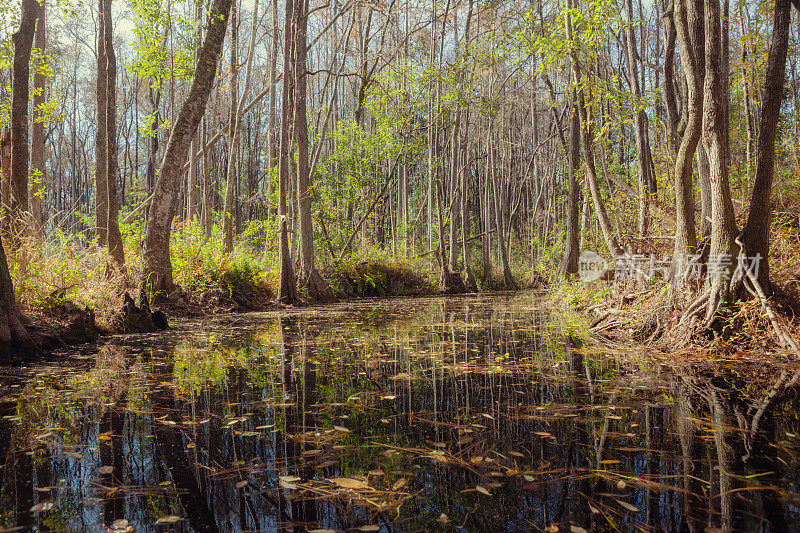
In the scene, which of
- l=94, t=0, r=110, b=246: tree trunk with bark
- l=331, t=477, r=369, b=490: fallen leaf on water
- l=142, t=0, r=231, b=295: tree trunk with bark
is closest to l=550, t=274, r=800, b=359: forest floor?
l=331, t=477, r=369, b=490: fallen leaf on water

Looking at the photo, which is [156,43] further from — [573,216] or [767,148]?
[573,216]

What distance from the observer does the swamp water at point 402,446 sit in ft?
4.72

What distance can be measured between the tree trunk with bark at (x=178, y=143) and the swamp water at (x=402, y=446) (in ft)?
14.4

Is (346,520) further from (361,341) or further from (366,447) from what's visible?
(361,341)

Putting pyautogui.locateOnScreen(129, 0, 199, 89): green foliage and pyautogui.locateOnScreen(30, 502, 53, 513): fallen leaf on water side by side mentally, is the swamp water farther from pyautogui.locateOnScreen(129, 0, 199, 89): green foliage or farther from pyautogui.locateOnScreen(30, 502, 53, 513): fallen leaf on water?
pyautogui.locateOnScreen(129, 0, 199, 89): green foliage

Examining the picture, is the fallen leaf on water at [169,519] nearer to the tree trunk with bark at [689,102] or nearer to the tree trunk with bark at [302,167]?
the tree trunk with bark at [689,102]

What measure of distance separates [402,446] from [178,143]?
747 centimetres

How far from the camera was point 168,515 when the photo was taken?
1.45 m

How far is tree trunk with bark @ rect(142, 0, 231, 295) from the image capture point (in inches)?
305

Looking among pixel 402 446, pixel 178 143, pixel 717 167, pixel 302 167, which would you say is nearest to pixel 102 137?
pixel 178 143

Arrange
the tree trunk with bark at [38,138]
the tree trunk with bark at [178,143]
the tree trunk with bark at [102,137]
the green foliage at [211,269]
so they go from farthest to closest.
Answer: the green foliage at [211,269] < the tree trunk with bark at [38,138] < the tree trunk with bark at [102,137] < the tree trunk with bark at [178,143]

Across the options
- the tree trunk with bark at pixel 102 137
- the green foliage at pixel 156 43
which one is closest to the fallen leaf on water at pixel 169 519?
the tree trunk with bark at pixel 102 137

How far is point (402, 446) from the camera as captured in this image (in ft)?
6.70

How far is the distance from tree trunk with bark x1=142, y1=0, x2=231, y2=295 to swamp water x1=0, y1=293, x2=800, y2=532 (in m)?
4.39
